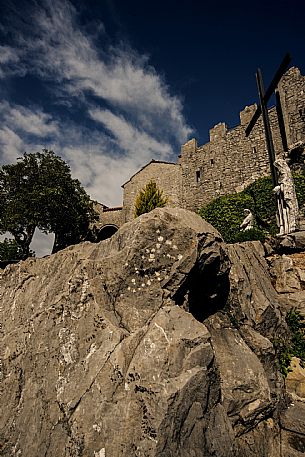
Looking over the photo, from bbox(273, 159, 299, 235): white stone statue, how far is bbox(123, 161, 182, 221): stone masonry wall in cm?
1889

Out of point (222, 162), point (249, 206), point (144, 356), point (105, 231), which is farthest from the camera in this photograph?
point (105, 231)

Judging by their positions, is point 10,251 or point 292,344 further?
point 10,251

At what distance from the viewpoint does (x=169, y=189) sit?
2997 cm

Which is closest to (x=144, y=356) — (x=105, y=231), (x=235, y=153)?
(x=235, y=153)

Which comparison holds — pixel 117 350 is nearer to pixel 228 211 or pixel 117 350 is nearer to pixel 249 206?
pixel 228 211

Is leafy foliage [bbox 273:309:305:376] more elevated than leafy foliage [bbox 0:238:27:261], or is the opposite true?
leafy foliage [bbox 0:238:27:261]

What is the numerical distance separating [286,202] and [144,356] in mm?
8117

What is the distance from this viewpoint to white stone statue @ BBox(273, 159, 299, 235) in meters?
9.32

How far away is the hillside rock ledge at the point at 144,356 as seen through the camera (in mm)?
3197

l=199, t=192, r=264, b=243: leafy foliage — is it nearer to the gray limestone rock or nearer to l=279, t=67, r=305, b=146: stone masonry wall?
l=279, t=67, r=305, b=146: stone masonry wall

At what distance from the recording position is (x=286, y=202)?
9.62 metres

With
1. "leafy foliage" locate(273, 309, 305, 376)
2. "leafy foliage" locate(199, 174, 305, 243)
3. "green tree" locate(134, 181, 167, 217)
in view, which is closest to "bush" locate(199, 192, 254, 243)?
"leafy foliage" locate(199, 174, 305, 243)

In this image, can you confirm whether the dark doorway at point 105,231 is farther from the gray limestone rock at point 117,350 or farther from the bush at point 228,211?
the gray limestone rock at point 117,350

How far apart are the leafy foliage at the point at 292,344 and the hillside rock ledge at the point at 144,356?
1.28ft
